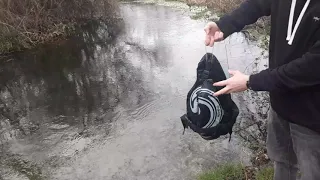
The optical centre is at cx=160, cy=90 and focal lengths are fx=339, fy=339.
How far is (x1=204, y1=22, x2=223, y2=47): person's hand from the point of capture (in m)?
2.18

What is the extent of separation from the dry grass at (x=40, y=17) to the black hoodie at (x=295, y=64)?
6.52 meters

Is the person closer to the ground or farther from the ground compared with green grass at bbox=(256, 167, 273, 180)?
farther from the ground

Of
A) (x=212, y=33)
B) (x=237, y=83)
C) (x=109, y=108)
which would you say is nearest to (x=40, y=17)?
(x=109, y=108)

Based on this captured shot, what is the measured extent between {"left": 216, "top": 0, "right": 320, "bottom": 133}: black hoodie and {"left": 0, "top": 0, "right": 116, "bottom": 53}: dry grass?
6518 mm

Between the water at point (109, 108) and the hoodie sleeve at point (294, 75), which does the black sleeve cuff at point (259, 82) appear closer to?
the hoodie sleeve at point (294, 75)

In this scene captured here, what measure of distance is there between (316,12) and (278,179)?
1225 mm

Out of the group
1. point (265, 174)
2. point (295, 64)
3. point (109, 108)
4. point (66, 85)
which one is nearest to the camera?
point (295, 64)

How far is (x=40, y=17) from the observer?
7.97m

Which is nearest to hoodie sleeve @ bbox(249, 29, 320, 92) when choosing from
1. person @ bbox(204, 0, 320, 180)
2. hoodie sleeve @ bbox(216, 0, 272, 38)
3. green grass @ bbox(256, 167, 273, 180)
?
person @ bbox(204, 0, 320, 180)

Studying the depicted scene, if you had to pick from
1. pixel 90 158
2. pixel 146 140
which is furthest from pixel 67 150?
pixel 146 140

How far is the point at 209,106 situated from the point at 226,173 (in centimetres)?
105

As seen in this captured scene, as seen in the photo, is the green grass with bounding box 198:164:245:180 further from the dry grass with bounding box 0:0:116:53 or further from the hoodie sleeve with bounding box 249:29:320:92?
the dry grass with bounding box 0:0:116:53

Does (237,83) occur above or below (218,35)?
below

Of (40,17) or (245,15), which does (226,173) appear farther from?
(40,17)
